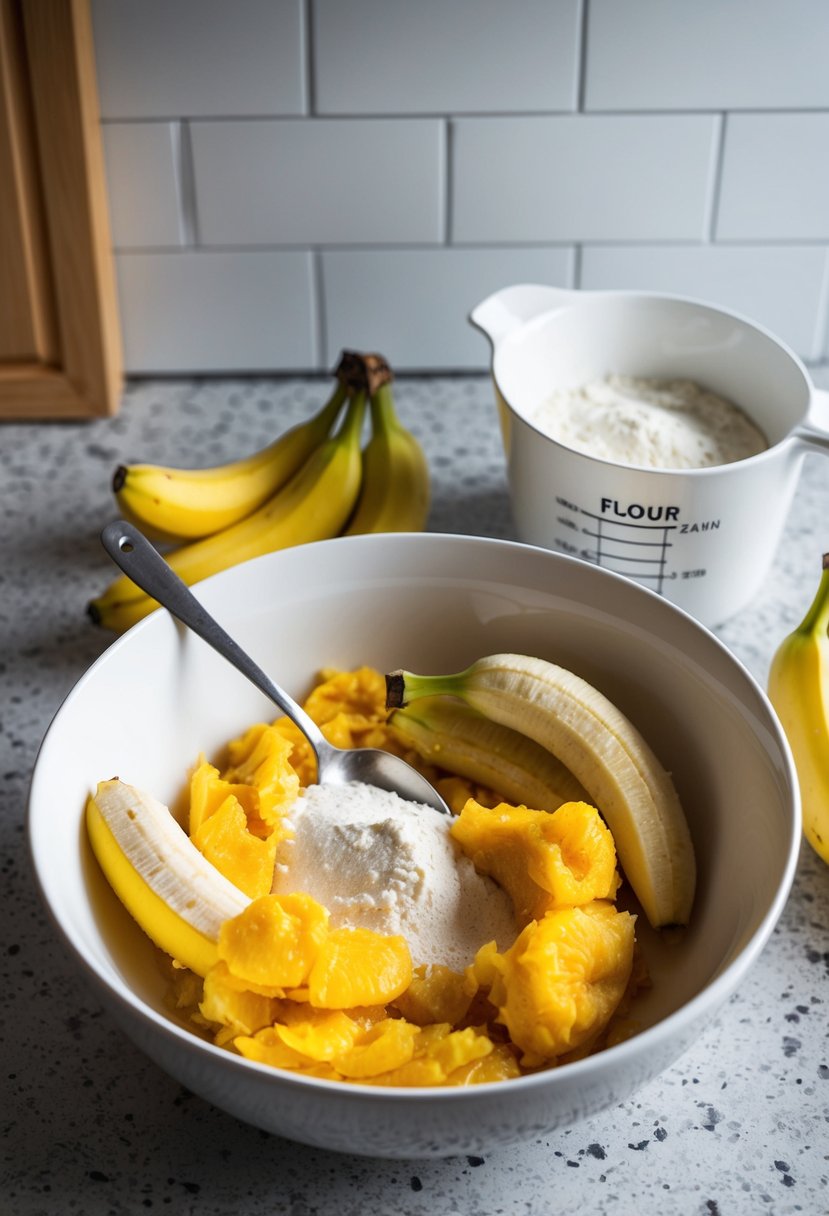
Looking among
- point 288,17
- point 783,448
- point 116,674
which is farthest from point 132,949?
point 288,17

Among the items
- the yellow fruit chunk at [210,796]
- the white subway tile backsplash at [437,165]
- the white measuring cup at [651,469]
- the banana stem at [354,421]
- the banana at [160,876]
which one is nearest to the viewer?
the banana at [160,876]

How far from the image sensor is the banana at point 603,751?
2.39 feet

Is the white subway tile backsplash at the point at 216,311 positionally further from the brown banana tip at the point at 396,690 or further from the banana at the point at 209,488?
the brown banana tip at the point at 396,690

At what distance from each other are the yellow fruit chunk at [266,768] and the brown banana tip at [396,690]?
0.24 feet

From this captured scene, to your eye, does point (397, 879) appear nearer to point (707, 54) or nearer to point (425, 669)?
point (425, 669)

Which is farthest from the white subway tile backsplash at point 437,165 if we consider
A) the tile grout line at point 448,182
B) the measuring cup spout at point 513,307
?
the measuring cup spout at point 513,307

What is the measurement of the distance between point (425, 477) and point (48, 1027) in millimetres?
507

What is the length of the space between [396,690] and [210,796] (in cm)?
13

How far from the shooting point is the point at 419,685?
31.4 inches

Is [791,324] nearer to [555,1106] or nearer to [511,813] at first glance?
[511,813]

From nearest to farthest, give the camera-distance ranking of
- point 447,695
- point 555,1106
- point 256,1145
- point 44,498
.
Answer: point 555,1106 → point 256,1145 → point 447,695 → point 44,498

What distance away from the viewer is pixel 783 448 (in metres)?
0.87

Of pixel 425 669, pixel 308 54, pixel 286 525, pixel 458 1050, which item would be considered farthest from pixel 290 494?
pixel 458 1050

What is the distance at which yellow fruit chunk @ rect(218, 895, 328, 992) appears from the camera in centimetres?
61
